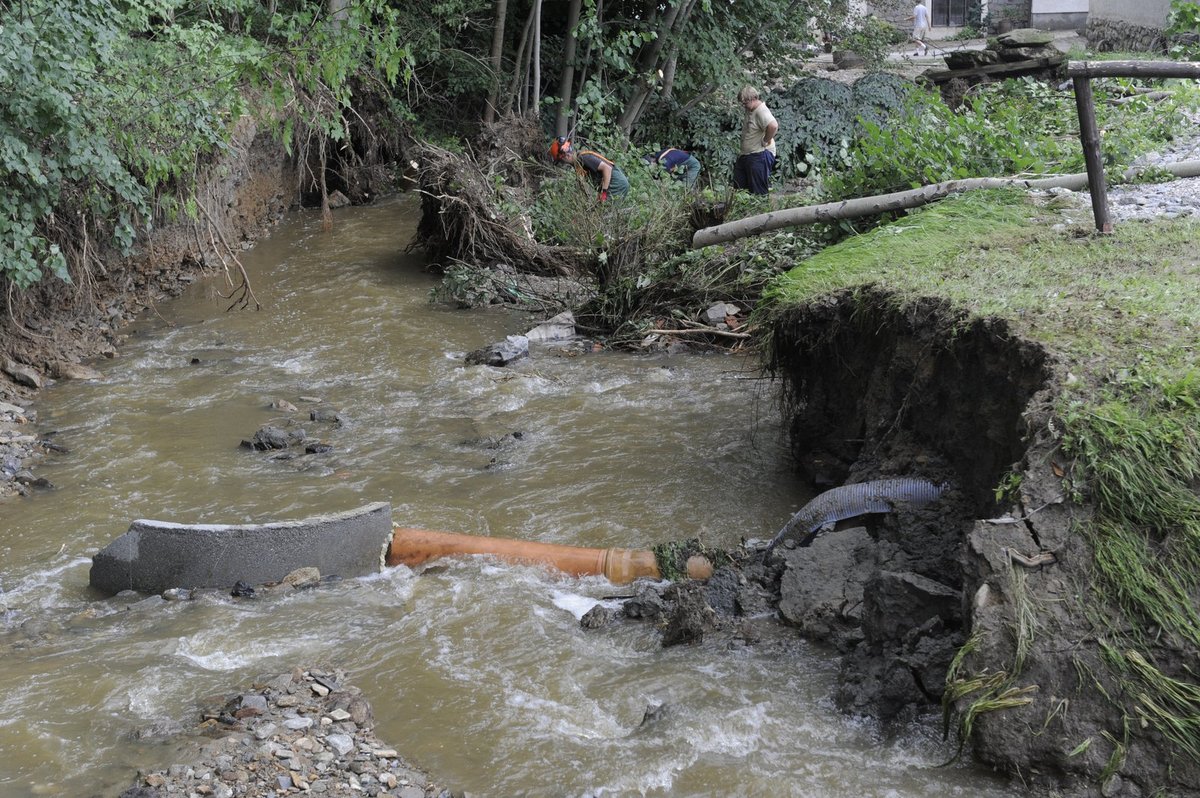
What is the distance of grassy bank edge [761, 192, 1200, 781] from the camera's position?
11.1 feet

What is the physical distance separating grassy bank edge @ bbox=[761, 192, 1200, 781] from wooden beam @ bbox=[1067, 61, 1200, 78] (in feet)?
2.86

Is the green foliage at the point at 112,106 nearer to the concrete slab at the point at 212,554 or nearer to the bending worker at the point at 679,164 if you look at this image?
the concrete slab at the point at 212,554

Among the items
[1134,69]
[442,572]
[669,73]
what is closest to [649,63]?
[669,73]

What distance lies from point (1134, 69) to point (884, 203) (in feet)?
7.46

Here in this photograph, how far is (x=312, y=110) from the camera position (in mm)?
10586

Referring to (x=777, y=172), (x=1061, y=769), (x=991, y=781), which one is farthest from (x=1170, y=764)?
(x=777, y=172)

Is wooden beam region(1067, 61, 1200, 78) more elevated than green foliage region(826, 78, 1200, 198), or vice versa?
wooden beam region(1067, 61, 1200, 78)

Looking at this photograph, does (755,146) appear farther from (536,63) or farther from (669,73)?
(669,73)

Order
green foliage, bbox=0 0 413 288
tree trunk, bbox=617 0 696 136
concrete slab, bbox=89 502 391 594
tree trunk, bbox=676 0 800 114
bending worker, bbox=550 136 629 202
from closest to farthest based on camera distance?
concrete slab, bbox=89 502 391 594
green foliage, bbox=0 0 413 288
bending worker, bbox=550 136 629 202
tree trunk, bbox=617 0 696 136
tree trunk, bbox=676 0 800 114

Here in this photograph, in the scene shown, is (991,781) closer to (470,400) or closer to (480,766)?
(480,766)

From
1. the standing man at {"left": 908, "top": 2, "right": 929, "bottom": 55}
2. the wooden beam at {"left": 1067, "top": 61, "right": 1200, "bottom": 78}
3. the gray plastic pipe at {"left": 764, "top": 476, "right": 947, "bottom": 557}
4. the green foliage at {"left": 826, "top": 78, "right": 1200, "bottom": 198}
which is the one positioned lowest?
the gray plastic pipe at {"left": 764, "top": 476, "right": 947, "bottom": 557}

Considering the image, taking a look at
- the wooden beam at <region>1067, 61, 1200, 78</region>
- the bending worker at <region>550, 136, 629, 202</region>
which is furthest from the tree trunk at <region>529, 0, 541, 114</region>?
the wooden beam at <region>1067, 61, 1200, 78</region>

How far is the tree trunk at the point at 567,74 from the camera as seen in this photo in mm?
16359

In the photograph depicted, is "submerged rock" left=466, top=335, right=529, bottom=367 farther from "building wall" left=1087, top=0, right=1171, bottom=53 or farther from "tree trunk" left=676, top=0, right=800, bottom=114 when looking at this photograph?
"building wall" left=1087, top=0, right=1171, bottom=53
